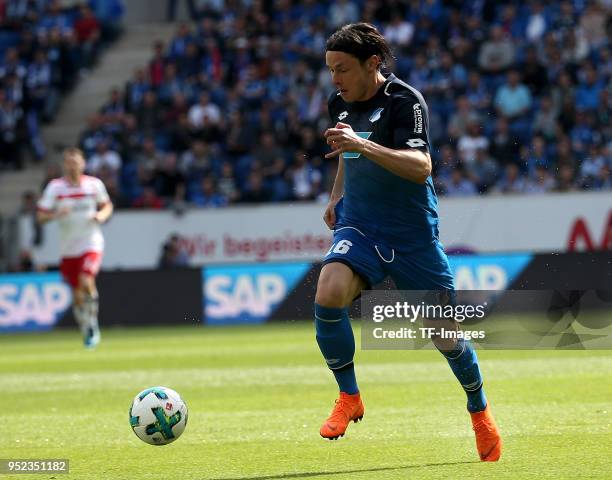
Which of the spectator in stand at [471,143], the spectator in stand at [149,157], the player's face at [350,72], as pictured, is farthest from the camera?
the spectator in stand at [149,157]

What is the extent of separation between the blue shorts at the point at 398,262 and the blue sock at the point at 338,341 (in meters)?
0.25

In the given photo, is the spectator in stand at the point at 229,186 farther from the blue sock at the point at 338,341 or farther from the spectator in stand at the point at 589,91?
the blue sock at the point at 338,341

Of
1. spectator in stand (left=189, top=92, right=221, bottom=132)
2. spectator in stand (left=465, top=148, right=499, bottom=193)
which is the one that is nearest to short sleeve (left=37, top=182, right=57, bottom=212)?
spectator in stand (left=465, top=148, right=499, bottom=193)

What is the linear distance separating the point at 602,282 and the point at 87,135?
11.9 metres

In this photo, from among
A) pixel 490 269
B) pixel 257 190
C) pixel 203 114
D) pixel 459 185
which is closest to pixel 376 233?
pixel 490 269

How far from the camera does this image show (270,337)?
702 inches

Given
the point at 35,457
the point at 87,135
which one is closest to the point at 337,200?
the point at 35,457

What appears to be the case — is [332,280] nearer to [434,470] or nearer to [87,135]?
[434,470]

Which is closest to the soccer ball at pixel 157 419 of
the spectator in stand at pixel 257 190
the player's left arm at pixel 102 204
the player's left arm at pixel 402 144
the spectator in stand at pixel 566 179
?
the player's left arm at pixel 402 144

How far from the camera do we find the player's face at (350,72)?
7070 mm

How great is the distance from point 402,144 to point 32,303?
15.3 metres

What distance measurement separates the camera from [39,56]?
28609 mm

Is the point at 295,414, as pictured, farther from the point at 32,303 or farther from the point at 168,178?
the point at 168,178

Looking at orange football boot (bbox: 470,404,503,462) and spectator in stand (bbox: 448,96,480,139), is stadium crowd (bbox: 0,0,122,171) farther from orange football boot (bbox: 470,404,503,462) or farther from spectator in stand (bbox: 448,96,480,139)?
orange football boot (bbox: 470,404,503,462)
